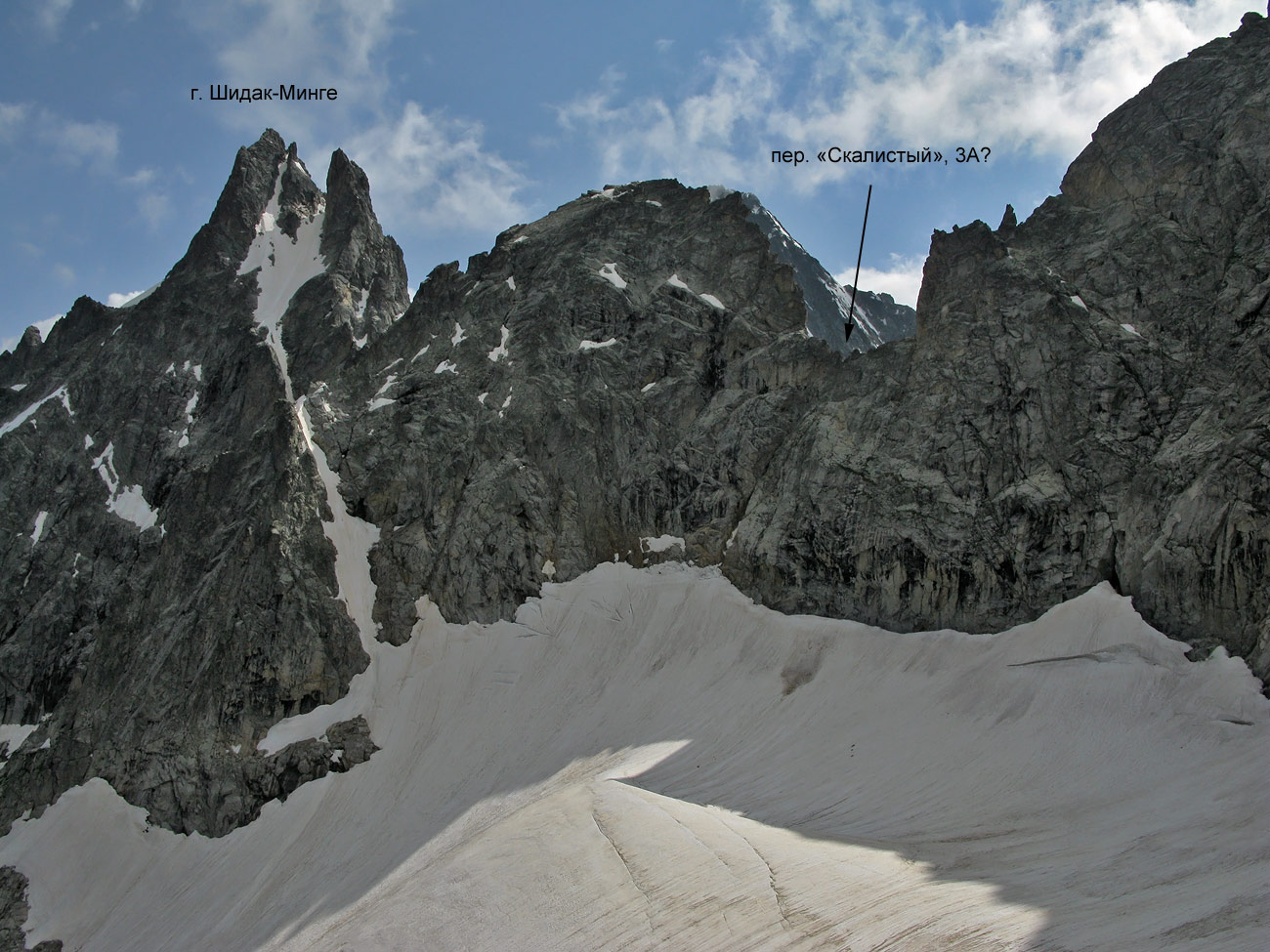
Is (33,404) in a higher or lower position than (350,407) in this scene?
higher

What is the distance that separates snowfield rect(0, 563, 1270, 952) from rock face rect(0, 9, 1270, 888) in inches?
97.0

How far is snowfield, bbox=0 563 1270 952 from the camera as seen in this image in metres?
24.9

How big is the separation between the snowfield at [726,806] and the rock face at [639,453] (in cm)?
246

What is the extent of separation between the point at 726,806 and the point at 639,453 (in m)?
29.5

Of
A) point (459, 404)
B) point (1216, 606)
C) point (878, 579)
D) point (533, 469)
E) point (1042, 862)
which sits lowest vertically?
point (1042, 862)

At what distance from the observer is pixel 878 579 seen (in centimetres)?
4709

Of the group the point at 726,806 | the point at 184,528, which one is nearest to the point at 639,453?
the point at 726,806

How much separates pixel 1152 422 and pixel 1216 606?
12231 millimetres

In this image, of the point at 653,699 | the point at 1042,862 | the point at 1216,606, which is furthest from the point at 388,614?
the point at 1216,606

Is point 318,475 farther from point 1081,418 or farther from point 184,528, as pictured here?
point 1081,418

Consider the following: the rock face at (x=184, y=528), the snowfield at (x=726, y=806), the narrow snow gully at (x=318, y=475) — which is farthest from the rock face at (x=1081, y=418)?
the rock face at (x=184, y=528)

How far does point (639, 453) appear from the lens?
61156mm

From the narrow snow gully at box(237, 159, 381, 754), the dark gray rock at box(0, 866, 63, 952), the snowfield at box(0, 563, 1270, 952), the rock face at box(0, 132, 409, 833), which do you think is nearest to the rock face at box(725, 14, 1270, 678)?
the snowfield at box(0, 563, 1270, 952)

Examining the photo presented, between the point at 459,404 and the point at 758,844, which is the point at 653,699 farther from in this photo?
the point at 459,404
